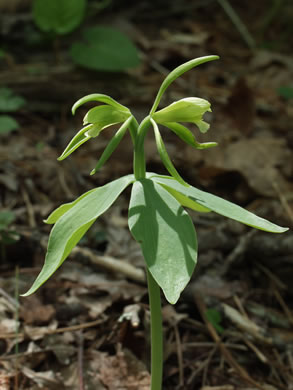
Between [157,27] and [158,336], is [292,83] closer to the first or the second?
[157,27]

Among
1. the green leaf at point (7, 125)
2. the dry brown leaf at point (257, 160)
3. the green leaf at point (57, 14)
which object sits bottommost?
the dry brown leaf at point (257, 160)

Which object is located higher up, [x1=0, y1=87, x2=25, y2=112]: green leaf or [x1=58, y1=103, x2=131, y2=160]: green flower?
[x1=58, y1=103, x2=131, y2=160]: green flower

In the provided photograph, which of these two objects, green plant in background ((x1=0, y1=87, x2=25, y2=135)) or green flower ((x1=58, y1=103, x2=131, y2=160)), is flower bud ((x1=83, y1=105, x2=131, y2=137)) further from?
green plant in background ((x1=0, y1=87, x2=25, y2=135))

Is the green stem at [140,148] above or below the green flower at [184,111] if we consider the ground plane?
below

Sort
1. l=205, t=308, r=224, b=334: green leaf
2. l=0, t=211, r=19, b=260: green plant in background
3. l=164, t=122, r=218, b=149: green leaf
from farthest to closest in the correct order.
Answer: l=0, t=211, r=19, b=260: green plant in background, l=205, t=308, r=224, b=334: green leaf, l=164, t=122, r=218, b=149: green leaf

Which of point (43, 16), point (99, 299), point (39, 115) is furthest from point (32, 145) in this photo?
point (99, 299)

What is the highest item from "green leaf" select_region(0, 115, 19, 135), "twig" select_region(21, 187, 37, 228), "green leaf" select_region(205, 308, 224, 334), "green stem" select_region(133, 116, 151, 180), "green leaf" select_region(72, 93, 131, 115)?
"green leaf" select_region(72, 93, 131, 115)

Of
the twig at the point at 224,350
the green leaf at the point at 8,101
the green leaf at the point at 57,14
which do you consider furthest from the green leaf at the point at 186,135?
the green leaf at the point at 57,14

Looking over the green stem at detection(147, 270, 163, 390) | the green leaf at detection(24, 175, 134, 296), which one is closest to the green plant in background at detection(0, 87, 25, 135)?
the green leaf at detection(24, 175, 134, 296)

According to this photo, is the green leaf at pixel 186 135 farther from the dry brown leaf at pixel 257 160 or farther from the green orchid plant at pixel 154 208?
the dry brown leaf at pixel 257 160
